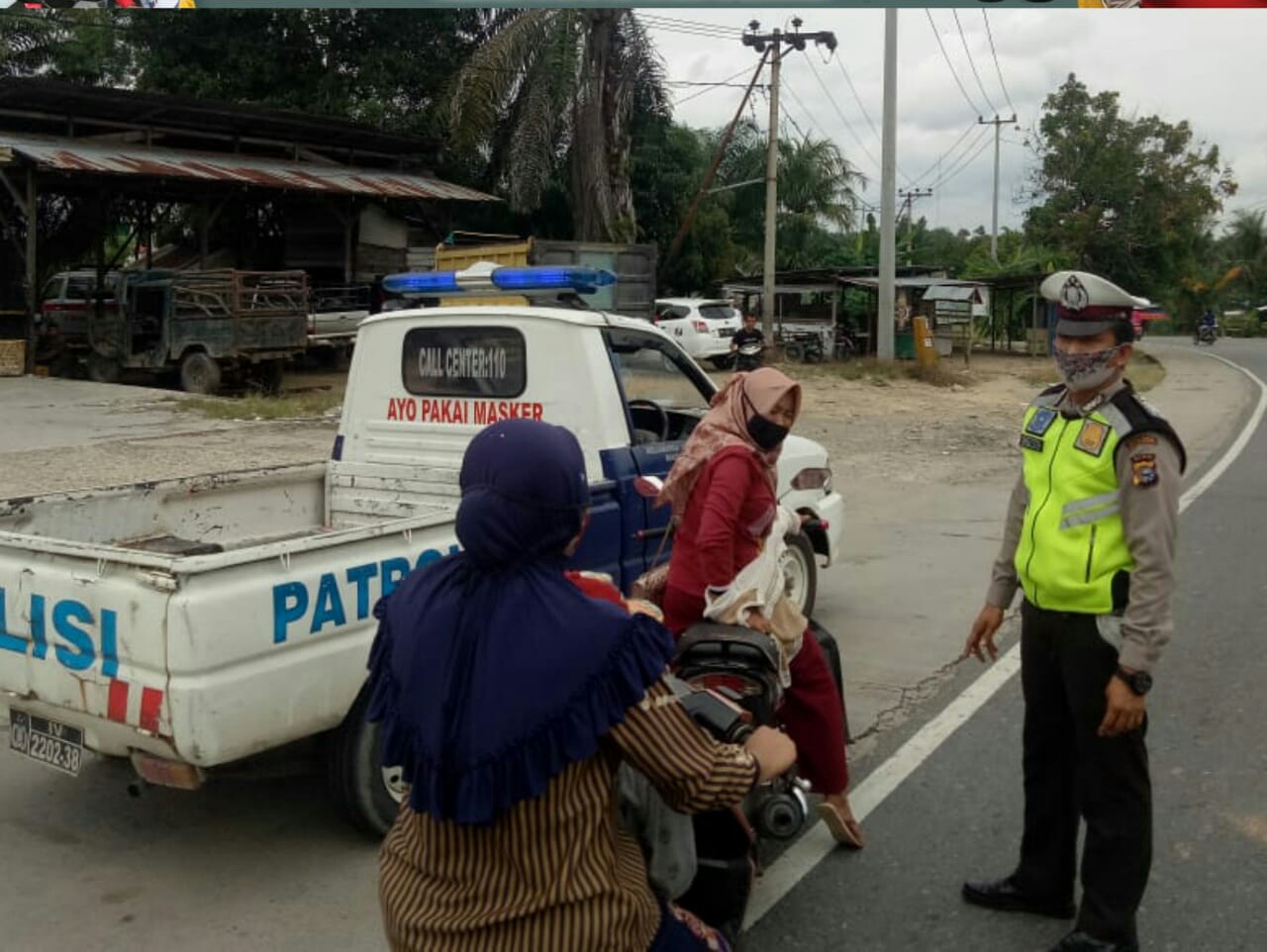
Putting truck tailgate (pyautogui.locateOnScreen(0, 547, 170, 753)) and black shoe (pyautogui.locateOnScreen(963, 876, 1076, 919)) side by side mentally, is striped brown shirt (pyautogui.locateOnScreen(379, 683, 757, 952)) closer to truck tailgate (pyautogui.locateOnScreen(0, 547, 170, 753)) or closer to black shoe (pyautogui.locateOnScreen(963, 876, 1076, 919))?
truck tailgate (pyautogui.locateOnScreen(0, 547, 170, 753))

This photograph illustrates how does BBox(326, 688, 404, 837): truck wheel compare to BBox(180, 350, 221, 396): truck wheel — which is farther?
BBox(180, 350, 221, 396): truck wheel

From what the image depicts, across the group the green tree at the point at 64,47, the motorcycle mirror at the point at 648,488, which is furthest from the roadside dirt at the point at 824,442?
the green tree at the point at 64,47

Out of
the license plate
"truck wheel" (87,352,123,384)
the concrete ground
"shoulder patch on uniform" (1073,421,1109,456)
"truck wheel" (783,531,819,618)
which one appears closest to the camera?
"shoulder patch on uniform" (1073,421,1109,456)

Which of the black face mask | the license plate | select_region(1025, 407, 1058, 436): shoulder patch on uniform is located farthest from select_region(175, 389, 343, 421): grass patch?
select_region(1025, 407, 1058, 436): shoulder patch on uniform

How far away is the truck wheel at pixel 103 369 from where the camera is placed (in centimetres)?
2133

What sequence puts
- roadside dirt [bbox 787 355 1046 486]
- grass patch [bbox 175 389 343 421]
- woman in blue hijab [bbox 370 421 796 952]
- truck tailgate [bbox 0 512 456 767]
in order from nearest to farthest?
woman in blue hijab [bbox 370 421 796 952] → truck tailgate [bbox 0 512 456 767] → roadside dirt [bbox 787 355 1046 486] → grass patch [bbox 175 389 343 421]

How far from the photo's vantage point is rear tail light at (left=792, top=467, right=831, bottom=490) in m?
6.48

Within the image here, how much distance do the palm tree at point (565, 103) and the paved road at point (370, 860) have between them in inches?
861

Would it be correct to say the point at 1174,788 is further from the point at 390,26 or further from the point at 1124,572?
the point at 390,26

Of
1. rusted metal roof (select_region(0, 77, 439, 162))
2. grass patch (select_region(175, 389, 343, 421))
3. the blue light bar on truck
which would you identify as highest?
rusted metal roof (select_region(0, 77, 439, 162))

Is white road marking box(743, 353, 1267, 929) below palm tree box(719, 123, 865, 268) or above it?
below

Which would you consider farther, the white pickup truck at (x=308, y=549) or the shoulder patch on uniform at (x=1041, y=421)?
the white pickup truck at (x=308, y=549)

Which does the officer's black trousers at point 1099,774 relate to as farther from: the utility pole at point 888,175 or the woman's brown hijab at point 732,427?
the utility pole at point 888,175

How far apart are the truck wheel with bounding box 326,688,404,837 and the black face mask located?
149 cm
